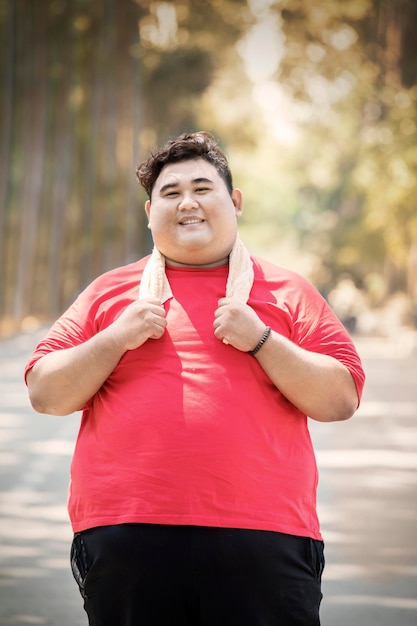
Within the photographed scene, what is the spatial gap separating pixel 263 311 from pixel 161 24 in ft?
97.9

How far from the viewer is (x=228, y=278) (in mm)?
2656

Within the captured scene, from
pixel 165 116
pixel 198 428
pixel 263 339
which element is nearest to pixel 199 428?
pixel 198 428

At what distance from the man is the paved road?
202cm

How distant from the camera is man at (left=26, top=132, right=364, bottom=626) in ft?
8.05

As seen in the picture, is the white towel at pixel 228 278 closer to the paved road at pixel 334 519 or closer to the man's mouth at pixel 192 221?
the man's mouth at pixel 192 221

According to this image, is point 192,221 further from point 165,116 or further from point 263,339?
point 165,116

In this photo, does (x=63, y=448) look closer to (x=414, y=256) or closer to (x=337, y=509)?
(x=337, y=509)

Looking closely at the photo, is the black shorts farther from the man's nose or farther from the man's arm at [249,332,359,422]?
the man's nose

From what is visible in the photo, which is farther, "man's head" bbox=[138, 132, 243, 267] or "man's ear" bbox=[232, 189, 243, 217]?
"man's ear" bbox=[232, 189, 243, 217]

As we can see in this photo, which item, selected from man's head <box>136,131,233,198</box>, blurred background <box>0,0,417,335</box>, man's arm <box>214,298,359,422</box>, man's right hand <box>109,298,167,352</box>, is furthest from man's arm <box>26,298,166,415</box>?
blurred background <box>0,0,417,335</box>

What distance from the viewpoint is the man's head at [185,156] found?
108 inches

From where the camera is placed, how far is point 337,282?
39.7 meters

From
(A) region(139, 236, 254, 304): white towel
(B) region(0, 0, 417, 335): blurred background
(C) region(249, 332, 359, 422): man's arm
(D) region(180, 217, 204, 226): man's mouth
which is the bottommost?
(C) region(249, 332, 359, 422): man's arm

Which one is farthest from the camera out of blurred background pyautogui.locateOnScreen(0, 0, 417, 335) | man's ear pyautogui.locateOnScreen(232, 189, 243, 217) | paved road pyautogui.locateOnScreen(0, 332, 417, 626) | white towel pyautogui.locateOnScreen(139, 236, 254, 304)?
blurred background pyautogui.locateOnScreen(0, 0, 417, 335)
